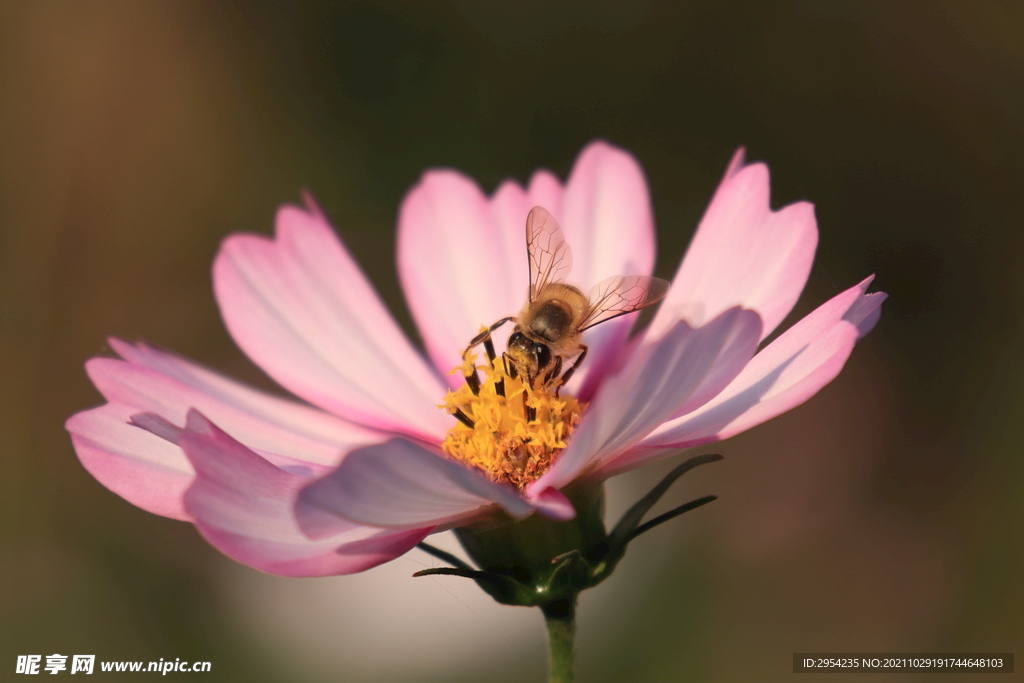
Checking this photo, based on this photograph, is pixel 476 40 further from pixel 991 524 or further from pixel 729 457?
pixel 991 524

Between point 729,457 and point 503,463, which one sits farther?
point 729,457

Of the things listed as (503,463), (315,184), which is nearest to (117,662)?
(503,463)

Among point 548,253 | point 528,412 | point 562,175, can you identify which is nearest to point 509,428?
point 528,412

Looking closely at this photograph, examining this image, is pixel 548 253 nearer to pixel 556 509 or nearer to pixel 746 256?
pixel 746 256

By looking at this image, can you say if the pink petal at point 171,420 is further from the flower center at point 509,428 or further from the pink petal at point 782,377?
the pink petal at point 782,377

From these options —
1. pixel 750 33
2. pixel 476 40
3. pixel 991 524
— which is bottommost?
pixel 991 524

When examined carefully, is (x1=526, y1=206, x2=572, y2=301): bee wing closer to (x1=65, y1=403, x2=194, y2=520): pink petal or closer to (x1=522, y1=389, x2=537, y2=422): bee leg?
(x1=522, y1=389, x2=537, y2=422): bee leg

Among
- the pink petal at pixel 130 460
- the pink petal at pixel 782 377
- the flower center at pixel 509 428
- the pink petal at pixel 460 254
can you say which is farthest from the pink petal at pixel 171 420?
the pink petal at pixel 782 377
